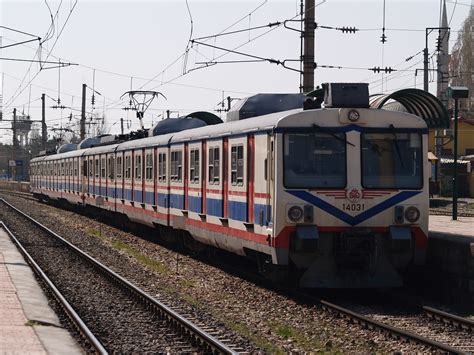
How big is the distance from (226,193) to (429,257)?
12.1ft

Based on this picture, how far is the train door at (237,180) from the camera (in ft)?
49.4

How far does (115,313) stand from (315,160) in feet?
Answer: 12.0

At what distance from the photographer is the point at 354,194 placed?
530 inches

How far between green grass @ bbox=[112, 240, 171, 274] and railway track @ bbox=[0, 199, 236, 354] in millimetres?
1121

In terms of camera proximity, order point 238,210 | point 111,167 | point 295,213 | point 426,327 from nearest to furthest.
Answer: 1. point 426,327
2. point 295,213
3. point 238,210
4. point 111,167

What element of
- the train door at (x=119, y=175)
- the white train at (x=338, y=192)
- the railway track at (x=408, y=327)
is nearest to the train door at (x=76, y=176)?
the train door at (x=119, y=175)

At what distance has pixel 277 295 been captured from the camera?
14266 millimetres

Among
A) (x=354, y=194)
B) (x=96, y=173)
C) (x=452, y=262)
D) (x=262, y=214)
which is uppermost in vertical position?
(x=96, y=173)

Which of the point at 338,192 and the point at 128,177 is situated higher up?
the point at 128,177

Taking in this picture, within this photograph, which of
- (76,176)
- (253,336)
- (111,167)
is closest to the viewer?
(253,336)

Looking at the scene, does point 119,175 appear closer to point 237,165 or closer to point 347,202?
point 237,165

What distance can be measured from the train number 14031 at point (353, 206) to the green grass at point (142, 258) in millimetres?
5811

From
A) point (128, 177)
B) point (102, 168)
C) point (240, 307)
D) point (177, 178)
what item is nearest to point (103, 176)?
point (102, 168)

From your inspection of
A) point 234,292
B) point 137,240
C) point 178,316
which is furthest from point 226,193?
point 137,240
